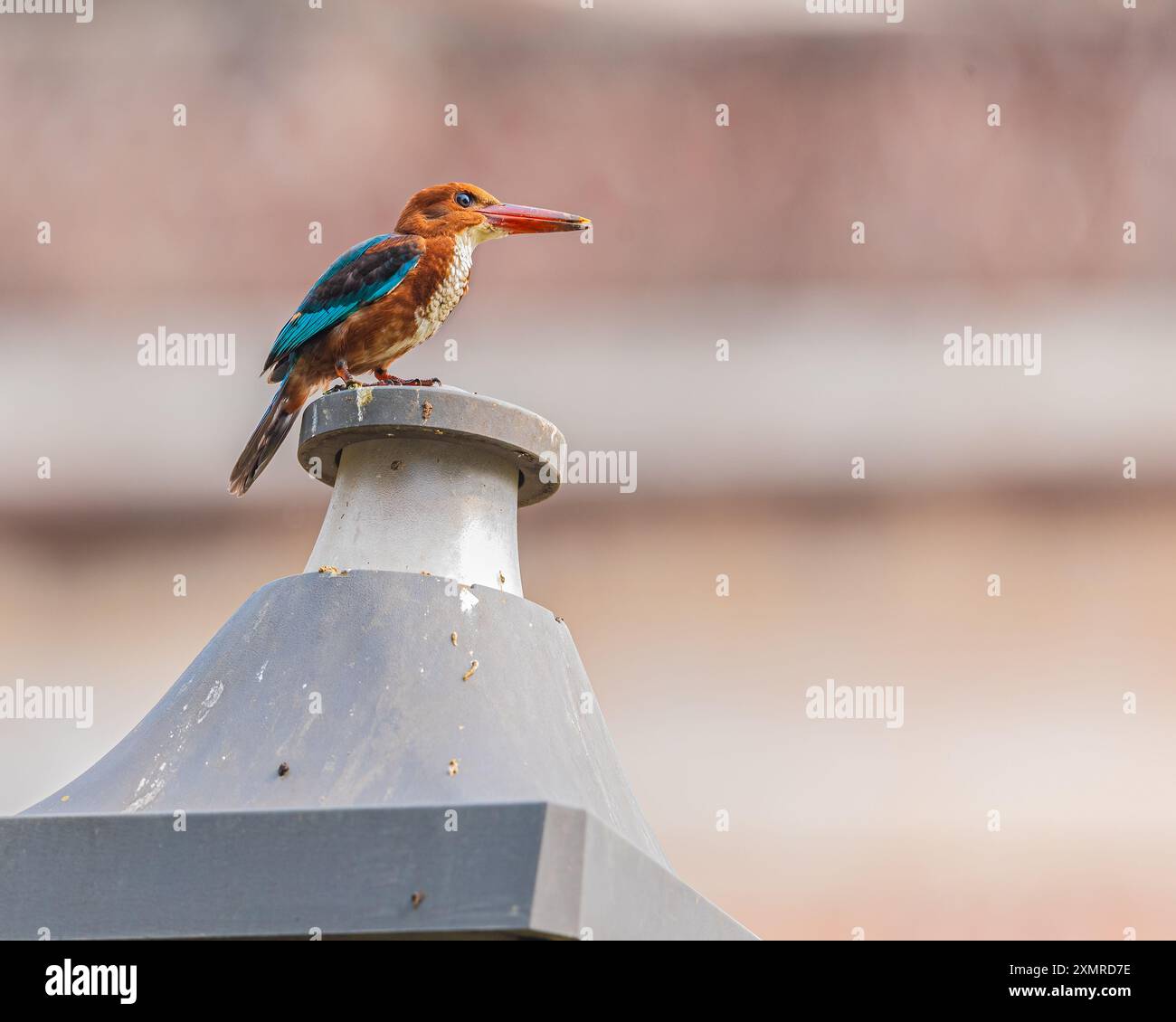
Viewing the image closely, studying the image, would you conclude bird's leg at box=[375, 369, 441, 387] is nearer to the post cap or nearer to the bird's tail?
the bird's tail

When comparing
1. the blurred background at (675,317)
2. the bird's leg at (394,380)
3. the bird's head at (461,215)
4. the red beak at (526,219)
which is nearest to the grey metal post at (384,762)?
the bird's leg at (394,380)

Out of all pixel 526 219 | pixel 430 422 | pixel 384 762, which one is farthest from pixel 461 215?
pixel 384 762

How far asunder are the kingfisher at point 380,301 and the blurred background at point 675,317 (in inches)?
152

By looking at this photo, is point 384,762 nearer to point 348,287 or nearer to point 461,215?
point 348,287

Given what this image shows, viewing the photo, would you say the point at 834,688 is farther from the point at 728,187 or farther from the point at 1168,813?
the point at 728,187

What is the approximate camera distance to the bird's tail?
309 cm

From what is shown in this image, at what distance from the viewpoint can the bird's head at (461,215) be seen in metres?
3.22

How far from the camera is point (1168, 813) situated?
656cm

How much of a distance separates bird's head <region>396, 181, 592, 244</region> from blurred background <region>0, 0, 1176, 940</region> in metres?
3.86

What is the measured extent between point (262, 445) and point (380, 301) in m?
0.38

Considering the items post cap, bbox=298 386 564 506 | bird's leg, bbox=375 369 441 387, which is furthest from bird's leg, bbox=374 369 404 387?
post cap, bbox=298 386 564 506

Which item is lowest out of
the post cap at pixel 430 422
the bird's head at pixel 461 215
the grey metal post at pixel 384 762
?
the grey metal post at pixel 384 762

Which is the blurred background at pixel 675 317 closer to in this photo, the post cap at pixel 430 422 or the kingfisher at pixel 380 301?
the kingfisher at pixel 380 301
